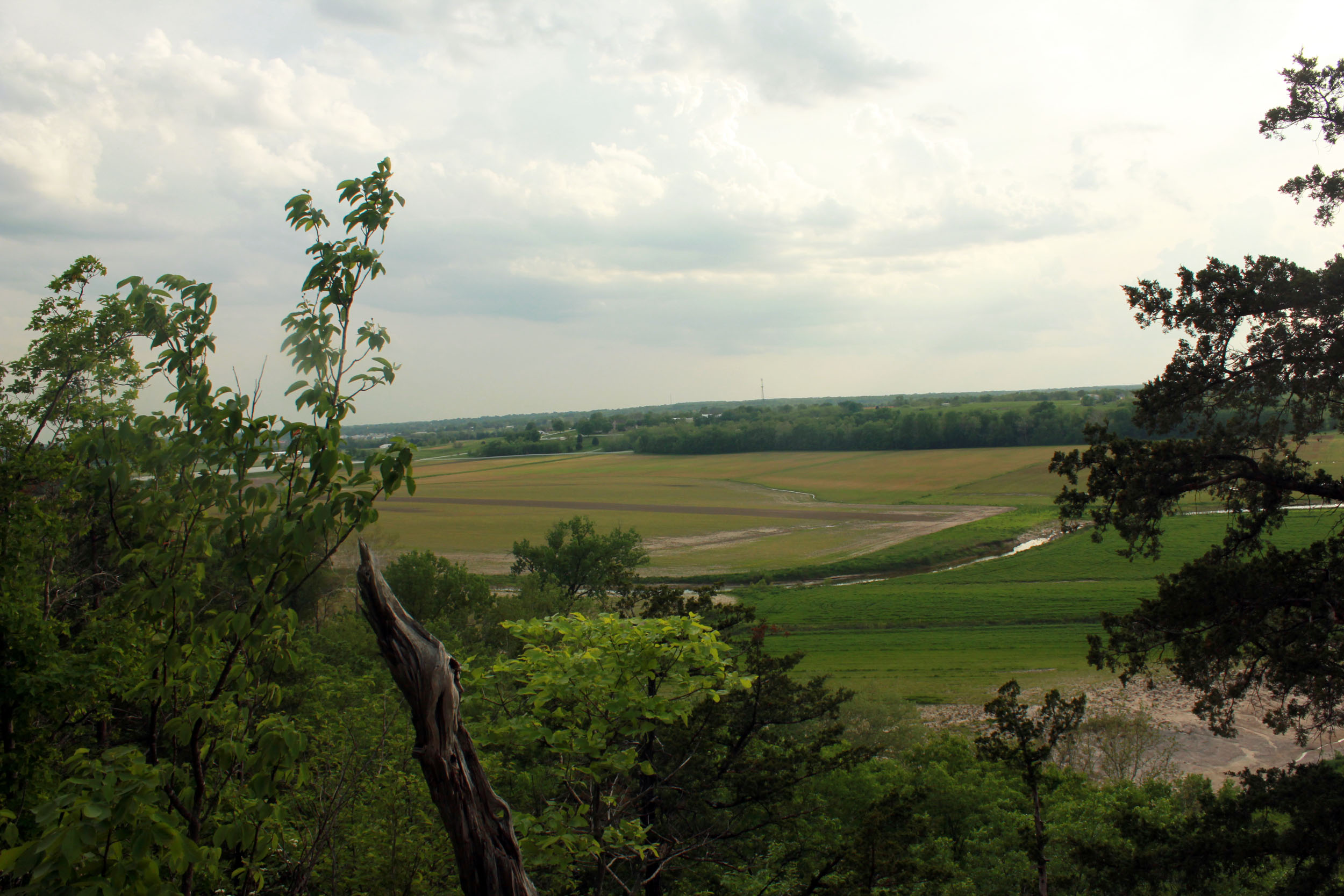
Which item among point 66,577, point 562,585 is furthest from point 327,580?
point 66,577

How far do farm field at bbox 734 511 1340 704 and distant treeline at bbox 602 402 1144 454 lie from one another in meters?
35.5

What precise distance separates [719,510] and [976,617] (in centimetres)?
4386

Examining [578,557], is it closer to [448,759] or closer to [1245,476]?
[1245,476]

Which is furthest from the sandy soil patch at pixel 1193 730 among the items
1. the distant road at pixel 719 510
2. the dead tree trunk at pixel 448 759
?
the distant road at pixel 719 510

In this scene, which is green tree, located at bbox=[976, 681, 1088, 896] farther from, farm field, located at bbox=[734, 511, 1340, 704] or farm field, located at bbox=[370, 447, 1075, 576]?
farm field, located at bbox=[370, 447, 1075, 576]

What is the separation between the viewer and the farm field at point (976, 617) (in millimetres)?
30781

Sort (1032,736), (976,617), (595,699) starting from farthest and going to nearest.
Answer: (976,617)
(1032,736)
(595,699)

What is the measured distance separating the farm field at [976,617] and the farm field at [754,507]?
754cm

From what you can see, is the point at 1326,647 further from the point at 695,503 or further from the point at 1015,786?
the point at 695,503

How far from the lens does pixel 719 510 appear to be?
3238 inches

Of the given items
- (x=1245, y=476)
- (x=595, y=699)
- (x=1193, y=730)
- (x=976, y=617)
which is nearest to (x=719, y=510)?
(x=976, y=617)

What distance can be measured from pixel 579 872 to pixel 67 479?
26.8 ft

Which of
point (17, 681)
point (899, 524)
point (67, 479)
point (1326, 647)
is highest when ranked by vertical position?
point (67, 479)

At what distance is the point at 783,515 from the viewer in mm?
77125
